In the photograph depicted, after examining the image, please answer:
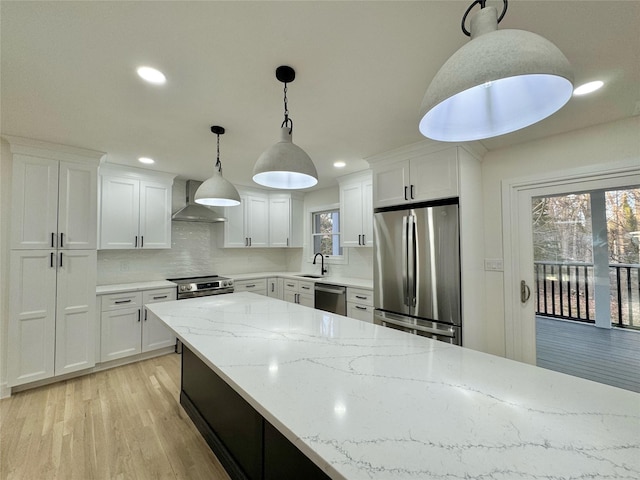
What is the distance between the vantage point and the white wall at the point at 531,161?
7.11 ft

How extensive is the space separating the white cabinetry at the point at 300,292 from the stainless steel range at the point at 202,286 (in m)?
0.91

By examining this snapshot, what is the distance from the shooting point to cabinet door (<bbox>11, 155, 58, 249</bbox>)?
2556 millimetres

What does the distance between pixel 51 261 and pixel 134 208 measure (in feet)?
3.42

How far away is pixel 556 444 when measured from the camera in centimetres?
69

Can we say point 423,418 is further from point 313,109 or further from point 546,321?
point 546,321

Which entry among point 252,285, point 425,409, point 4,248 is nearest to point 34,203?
point 4,248

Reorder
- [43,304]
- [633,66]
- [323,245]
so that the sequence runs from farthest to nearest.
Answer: [323,245] < [43,304] < [633,66]

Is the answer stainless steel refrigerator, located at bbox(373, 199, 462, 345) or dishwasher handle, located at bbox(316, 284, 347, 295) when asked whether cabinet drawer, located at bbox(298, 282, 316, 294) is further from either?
stainless steel refrigerator, located at bbox(373, 199, 462, 345)

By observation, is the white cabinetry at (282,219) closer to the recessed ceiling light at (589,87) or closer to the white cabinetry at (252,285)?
the white cabinetry at (252,285)

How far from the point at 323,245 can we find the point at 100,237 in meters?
3.20

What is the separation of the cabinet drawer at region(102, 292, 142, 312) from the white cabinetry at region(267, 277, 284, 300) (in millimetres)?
1853

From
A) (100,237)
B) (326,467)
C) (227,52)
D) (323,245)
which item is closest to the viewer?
(326,467)

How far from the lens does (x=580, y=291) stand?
2414 mm

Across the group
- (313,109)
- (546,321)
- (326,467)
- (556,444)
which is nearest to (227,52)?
(313,109)
